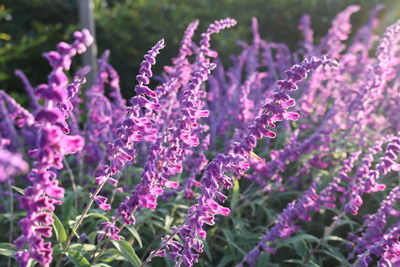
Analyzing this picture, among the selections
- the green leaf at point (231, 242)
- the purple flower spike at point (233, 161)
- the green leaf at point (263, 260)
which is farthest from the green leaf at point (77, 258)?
the green leaf at point (263, 260)

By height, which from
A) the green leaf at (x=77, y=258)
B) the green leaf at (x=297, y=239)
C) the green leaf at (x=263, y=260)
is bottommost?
the green leaf at (x=263, y=260)

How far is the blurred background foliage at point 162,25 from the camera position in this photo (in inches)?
408

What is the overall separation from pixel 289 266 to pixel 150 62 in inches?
101

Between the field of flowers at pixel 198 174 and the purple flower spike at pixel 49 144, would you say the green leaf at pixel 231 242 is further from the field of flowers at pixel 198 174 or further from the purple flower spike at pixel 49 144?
the purple flower spike at pixel 49 144

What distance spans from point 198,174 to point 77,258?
1.71 m

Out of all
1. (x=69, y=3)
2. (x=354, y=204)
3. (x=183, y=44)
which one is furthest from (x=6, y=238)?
(x=69, y=3)

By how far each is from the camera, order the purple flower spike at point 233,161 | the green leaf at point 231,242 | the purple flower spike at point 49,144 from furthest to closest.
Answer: the green leaf at point 231,242 → the purple flower spike at point 233,161 → the purple flower spike at point 49,144

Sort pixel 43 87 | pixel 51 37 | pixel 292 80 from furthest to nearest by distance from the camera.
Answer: pixel 51 37 → pixel 292 80 → pixel 43 87

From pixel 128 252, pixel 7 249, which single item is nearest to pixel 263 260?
pixel 128 252

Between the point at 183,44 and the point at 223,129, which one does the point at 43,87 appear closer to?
the point at 183,44

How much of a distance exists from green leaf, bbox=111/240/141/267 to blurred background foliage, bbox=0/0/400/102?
7664 millimetres

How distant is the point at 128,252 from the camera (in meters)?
2.85

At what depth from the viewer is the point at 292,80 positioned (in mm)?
2402

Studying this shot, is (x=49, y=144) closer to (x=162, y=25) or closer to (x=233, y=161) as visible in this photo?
(x=233, y=161)
